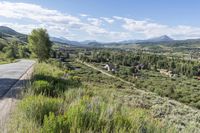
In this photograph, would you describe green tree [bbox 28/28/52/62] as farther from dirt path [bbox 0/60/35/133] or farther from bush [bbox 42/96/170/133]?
bush [bbox 42/96/170/133]

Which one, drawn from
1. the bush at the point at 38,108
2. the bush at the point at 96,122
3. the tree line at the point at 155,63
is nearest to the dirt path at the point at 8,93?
the bush at the point at 38,108

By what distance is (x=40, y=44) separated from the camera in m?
53.2

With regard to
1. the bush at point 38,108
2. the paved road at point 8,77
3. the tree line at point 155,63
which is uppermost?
the bush at point 38,108

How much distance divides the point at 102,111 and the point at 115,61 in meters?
151

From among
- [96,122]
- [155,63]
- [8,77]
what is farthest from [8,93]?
[155,63]

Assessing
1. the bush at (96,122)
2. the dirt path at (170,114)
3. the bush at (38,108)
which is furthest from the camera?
the dirt path at (170,114)

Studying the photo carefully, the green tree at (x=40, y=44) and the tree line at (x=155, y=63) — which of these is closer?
the green tree at (x=40, y=44)

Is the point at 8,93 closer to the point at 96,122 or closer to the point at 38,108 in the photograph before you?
the point at 38,108

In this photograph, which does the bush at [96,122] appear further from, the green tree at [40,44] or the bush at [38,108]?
the green tree at [40,44]

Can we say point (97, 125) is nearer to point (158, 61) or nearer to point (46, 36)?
point (46, 36)

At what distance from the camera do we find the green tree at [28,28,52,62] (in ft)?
174

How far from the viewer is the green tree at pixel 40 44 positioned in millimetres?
53031

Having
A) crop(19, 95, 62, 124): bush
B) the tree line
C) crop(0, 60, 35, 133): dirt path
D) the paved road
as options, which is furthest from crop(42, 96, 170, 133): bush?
the tree line

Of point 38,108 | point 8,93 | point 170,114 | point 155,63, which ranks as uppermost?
point 38,108
